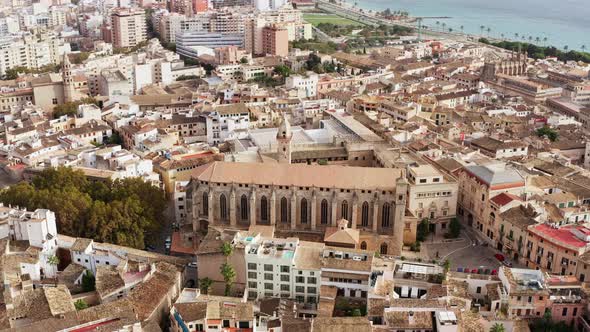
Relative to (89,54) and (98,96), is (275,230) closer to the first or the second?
(98,96)

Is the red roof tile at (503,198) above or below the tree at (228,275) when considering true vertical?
above

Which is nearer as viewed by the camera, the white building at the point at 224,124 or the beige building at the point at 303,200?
the beige building at the point at 303,200

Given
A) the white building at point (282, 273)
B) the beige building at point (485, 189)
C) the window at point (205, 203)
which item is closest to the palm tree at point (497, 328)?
the white building at point (282, 273)

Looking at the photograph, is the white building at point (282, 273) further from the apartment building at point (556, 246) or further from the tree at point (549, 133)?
the tree at point (549, 133)

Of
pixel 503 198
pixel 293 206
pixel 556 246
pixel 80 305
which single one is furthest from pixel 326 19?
pixel 80 305

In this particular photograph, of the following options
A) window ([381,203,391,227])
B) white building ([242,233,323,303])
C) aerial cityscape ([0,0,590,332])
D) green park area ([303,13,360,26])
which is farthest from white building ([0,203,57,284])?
green park area ([303,13,360,26])

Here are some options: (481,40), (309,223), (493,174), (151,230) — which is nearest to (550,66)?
(481,40)
